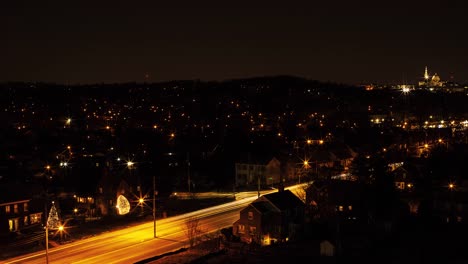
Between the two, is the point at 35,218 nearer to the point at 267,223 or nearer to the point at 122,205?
the point at 122,205

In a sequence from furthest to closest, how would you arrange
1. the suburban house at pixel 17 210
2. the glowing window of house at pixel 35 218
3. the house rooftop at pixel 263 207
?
1. the glowing window of house at pixel 35 218
2. the suburban house at pixel 17 210
3. the house rooftop at pixel 263 207

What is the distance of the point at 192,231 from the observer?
22812mm

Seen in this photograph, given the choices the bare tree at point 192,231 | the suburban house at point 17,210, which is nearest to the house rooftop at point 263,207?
the bare tree at point 192,231

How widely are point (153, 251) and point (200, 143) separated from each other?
38.9m

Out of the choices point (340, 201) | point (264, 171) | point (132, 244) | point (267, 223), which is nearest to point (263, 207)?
point (267, 223)

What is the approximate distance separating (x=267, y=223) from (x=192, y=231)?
390 cm

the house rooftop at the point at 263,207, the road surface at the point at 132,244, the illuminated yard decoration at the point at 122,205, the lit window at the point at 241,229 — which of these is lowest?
the road surface at the point at 132,244

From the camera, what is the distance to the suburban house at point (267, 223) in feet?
77.9

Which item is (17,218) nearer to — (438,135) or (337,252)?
(337,252)

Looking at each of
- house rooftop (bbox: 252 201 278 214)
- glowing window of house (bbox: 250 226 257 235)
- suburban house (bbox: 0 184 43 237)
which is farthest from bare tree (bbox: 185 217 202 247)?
suburban house (bbox: 0 184 43 237)

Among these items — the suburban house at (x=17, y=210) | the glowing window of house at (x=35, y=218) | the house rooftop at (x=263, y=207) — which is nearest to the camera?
the house rooftop at (x=263, y=207)

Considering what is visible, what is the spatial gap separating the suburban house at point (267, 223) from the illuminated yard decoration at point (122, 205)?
29.4 feet

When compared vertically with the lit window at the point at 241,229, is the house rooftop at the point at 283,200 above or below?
above

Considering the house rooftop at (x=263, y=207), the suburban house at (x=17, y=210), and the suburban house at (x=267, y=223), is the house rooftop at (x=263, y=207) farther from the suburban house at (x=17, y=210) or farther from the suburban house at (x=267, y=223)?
the suburban house at (x=17, y=210)
